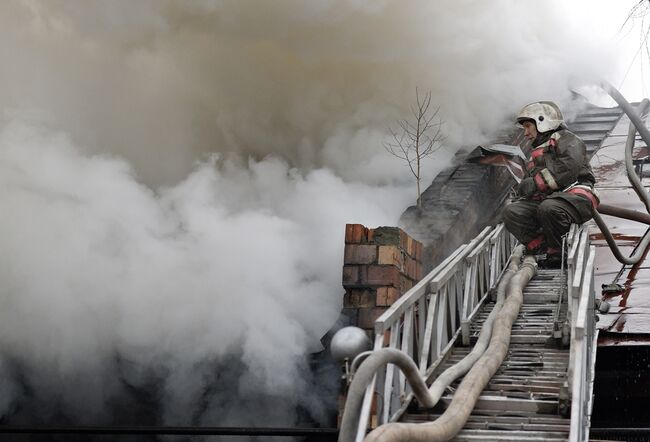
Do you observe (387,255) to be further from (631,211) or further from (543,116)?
(631,211)

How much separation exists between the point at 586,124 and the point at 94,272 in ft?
28.4

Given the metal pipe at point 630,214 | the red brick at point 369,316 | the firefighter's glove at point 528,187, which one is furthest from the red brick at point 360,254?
the metal pipe at point 630,214

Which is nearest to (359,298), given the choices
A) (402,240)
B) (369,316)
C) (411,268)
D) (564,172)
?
(369,316)

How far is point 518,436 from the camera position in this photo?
16.0ft

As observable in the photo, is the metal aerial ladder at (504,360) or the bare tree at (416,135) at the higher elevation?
the bare tree at (416,135)

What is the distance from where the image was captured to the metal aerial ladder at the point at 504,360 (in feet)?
16.1

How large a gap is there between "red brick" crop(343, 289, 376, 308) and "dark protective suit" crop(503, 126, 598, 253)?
6.58 ft

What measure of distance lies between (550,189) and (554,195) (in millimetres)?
92

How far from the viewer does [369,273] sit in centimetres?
645

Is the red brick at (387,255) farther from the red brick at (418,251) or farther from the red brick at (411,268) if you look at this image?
the red brick at (418,251)

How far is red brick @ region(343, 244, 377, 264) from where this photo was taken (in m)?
6.44

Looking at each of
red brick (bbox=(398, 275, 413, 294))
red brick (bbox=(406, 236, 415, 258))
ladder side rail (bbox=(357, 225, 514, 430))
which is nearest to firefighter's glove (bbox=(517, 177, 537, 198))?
ladder side rail (bbox=(357, 225, 514, 430))

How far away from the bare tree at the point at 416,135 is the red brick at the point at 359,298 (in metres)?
2.12

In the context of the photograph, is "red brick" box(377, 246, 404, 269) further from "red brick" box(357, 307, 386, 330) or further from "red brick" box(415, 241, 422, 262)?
"red brick" box(415, 241, 422, 262)
